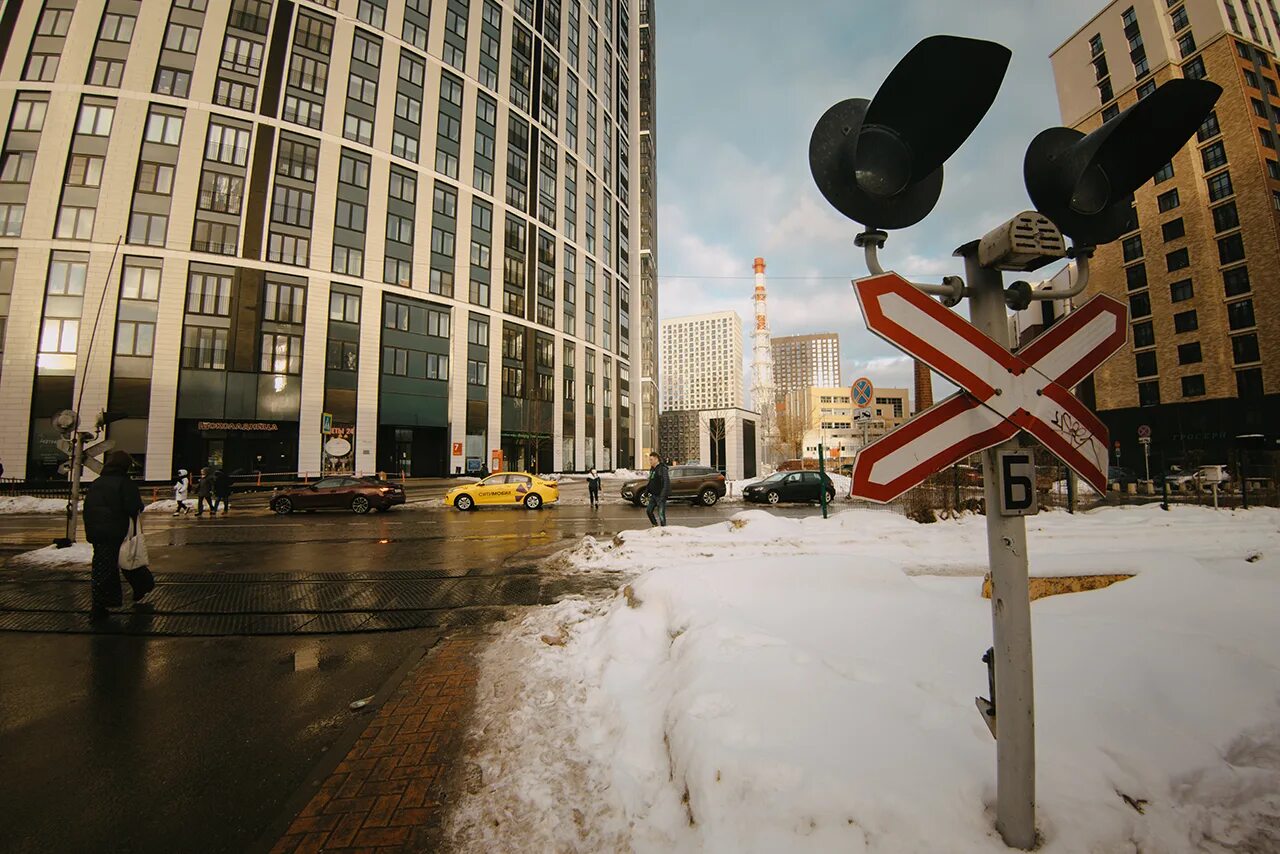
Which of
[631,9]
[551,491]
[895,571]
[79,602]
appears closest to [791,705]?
[895,571]

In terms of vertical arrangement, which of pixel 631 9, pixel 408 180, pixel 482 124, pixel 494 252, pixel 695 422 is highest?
pixel 631 9

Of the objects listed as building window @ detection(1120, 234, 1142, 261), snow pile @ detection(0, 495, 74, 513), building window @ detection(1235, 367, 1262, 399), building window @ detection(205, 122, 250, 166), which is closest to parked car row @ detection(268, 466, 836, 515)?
snow pile @ detection(0, 495, 74, 513)

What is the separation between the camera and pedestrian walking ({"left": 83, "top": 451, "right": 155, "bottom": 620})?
5.48m

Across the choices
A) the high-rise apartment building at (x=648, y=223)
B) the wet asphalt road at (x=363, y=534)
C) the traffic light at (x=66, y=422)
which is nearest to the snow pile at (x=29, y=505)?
the wet asphalt road at (x=363, y=534)

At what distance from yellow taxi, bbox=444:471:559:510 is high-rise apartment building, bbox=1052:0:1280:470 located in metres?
37.6

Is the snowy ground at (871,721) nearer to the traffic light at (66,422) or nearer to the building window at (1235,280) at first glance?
the traffic light at (66,422)

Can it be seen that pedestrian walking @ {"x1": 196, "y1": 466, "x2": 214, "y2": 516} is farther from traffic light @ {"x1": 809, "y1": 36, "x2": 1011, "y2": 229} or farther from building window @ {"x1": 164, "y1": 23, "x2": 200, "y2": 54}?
building window @ {"x1": 164, "y1": 23, "x2": 200, "y2": 54}

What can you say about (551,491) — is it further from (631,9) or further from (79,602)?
(631,9)

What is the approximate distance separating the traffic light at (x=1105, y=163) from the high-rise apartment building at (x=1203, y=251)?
41301 mm

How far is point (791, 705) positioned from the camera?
243 centimetres

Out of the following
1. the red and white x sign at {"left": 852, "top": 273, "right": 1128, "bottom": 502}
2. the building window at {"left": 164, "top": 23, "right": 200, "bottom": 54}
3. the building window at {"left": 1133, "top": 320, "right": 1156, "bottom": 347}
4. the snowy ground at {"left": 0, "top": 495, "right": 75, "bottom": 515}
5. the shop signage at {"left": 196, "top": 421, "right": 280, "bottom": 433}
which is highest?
the building window at {"left": 164, "top": 23, "right": 200, "bottom": 54}

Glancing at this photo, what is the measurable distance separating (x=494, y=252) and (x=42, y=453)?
1139 inches

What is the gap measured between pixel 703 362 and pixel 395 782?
500ft

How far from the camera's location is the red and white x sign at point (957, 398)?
62.9 inches
